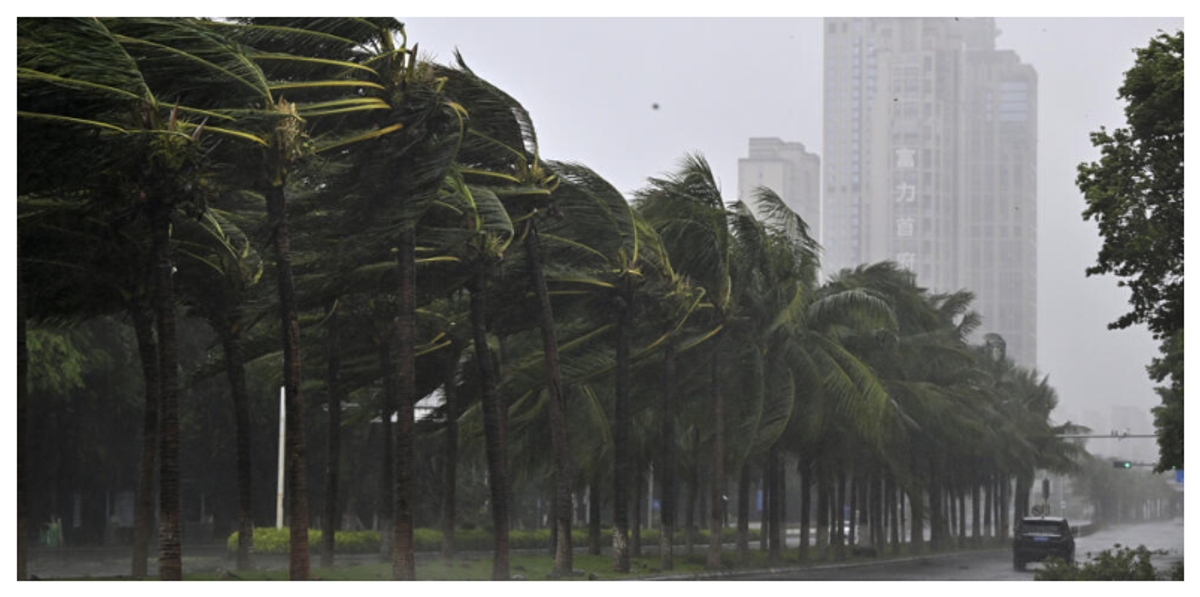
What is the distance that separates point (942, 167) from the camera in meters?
117

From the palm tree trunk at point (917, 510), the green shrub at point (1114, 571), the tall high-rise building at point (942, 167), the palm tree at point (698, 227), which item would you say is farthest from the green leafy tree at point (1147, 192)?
the tall high-rise building at point (942, 167)

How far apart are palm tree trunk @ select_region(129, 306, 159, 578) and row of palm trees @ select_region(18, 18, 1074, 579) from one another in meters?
0.06

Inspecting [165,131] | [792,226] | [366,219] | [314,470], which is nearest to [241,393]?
[366,219]

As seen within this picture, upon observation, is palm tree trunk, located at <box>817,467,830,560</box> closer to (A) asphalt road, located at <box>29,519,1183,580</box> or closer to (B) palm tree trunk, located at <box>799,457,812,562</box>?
(B) palm tree trunk, located at <box>799,457,812,562</box>

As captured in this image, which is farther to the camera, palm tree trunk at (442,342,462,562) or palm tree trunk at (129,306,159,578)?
palm tree trunk at (442,342,462,562)

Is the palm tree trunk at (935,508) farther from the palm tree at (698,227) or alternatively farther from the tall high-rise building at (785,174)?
the palm tree at (698,227)

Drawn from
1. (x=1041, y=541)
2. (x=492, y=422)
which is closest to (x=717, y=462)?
(x=1041, y=541)

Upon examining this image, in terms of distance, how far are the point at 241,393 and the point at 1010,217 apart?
71.4 metres

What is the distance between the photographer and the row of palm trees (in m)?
22.0

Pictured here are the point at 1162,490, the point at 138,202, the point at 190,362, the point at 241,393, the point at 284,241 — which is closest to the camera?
the point at 138,202

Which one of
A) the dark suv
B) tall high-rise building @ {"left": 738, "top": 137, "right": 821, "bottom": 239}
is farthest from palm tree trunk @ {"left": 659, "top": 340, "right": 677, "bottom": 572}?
the dark suv

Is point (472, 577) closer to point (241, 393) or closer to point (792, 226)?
point (241, 393)

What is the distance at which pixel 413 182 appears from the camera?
26781 mm

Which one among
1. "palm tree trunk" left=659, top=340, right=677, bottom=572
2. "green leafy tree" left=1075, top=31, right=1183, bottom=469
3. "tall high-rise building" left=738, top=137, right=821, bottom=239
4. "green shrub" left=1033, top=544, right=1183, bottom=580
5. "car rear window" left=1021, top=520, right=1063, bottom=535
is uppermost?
"tall high-rise building" left=738, top=137, right=821, bottom=239
